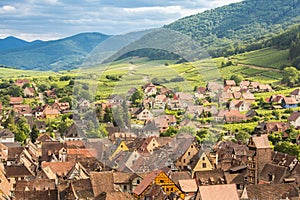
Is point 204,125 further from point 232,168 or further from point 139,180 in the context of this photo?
point 139,180

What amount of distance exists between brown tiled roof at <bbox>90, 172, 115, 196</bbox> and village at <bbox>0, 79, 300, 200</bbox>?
0.24 ft

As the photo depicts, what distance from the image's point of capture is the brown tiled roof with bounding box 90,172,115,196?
108 ft

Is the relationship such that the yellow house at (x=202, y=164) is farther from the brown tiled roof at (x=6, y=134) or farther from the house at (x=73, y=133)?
the brown tiled roof at (x=6, y=134)

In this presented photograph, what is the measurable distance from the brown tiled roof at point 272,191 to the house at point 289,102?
51122mm

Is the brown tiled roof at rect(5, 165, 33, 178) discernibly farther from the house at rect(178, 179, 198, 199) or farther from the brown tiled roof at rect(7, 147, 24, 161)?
the house at rect(178, 179, 198, 199)

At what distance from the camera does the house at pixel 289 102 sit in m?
81.6

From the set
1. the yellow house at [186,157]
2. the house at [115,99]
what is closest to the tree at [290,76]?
the house at [115,99]

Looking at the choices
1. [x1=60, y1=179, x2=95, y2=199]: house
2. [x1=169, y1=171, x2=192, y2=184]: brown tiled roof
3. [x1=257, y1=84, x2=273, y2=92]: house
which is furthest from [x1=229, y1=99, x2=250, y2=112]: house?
[x1=60, y1=179, x2=95, y2=199]: house

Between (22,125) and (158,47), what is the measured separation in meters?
46.5

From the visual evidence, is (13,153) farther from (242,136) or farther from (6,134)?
(242,136)

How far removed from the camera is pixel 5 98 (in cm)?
10544

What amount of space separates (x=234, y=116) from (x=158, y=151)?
94.5ft

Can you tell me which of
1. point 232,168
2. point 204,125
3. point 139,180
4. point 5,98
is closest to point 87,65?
point 139,180

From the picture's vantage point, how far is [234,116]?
237 ft
